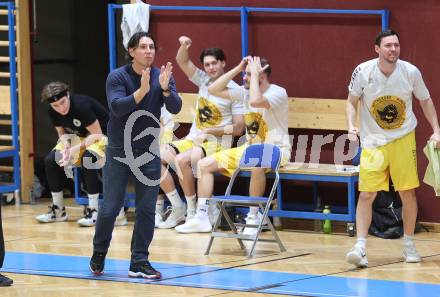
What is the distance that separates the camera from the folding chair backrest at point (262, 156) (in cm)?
923

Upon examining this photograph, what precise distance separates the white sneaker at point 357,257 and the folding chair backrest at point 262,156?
4.06ft

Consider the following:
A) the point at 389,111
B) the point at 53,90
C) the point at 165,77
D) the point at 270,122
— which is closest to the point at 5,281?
the point at 165,77

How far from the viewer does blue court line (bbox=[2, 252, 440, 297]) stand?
745cm

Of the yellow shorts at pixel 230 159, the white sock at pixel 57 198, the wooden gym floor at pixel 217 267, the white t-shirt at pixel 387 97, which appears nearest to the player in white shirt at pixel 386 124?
the white t-shirt at pixel 387 97

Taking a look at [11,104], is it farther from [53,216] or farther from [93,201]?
[93,201]

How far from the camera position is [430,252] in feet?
29.5

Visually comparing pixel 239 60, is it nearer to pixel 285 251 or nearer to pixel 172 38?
pixel 172 38

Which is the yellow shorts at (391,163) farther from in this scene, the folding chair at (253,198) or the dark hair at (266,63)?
the dark hair at (266,63)

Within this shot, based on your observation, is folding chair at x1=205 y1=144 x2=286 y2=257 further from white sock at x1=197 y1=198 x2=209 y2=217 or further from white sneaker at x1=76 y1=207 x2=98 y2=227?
white sneaker at x1=76 y1=207 x2=98 y2=227

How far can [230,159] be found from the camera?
10.1m

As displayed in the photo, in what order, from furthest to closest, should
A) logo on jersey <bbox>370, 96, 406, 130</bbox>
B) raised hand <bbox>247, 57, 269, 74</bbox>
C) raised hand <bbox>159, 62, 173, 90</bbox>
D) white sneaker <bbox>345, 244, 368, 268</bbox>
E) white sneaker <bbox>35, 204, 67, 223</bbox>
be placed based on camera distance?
white sneaker <bbox>35, 204, 67, 223</bbox> < raised hand <bbox>247, 57, 269, 74</bbox> < logo on jersey <bbox>370, 96, 406, 130</bbox> < white sneaker <bbox>345, 244, 368, 268</bbox> < raised hand <bbox>159, 62, 173, 90</bbox>

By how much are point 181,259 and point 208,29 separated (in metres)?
3.03

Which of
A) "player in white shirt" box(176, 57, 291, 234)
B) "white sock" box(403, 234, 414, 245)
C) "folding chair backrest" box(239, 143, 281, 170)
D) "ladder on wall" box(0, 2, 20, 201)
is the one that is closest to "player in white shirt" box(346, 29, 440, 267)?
"white sock" box(403, 234, 414, 245)

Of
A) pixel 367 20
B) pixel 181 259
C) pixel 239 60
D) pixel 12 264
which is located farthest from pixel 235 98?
pixel 12 264
